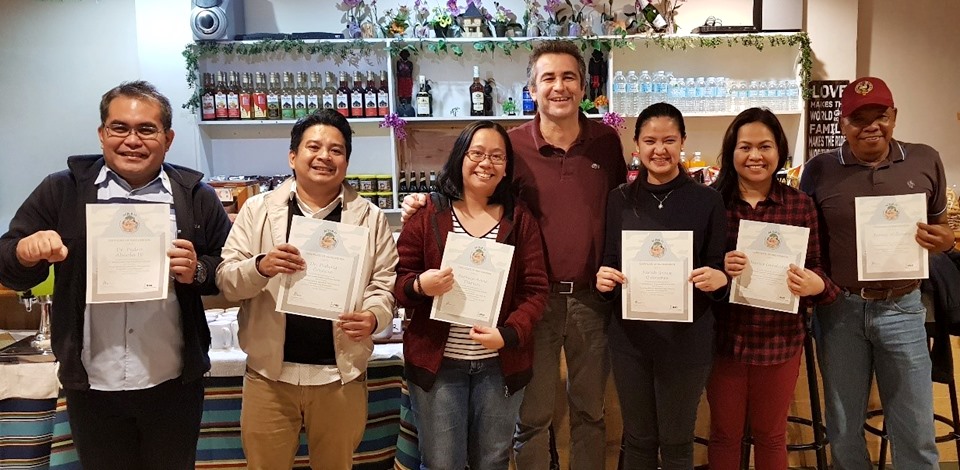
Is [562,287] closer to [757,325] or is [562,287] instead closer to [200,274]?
[757,325]

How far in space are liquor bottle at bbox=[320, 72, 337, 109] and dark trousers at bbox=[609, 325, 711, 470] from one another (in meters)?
3.35

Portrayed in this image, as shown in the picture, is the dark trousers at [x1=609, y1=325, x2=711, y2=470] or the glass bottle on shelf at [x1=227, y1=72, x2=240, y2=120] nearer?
the dark trousers at [x1=609, y1=325, x2=711, y2=470]

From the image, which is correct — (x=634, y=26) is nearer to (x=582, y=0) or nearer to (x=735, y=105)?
(x=582, y=0)

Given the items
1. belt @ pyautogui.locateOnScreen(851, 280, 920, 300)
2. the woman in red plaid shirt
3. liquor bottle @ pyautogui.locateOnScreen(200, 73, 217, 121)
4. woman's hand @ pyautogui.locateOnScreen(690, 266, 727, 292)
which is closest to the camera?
woman's hand @ pyautogui.locateOnScreen(690, 266, 727, 292)

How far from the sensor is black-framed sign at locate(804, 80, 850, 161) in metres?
4.92

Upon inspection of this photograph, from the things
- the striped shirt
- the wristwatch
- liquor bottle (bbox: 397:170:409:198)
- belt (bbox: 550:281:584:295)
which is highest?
liquor bottle (bbox: 397:170:409:198)

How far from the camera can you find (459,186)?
1.95 m

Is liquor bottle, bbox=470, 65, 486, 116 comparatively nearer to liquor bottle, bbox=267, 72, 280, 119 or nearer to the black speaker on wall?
liquor bottle, bbox=267, 72, 280, 119

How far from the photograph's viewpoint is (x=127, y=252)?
5.50 ft

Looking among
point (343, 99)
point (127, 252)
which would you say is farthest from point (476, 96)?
point (127, 252)

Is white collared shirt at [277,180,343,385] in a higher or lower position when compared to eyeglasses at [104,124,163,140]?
lower

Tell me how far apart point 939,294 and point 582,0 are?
3.32 meters

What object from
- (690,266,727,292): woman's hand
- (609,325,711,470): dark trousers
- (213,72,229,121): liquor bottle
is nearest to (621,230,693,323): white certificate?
(690,266,727,292): woman's hand

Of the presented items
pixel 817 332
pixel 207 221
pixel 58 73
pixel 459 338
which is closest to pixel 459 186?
pixel 459 338
